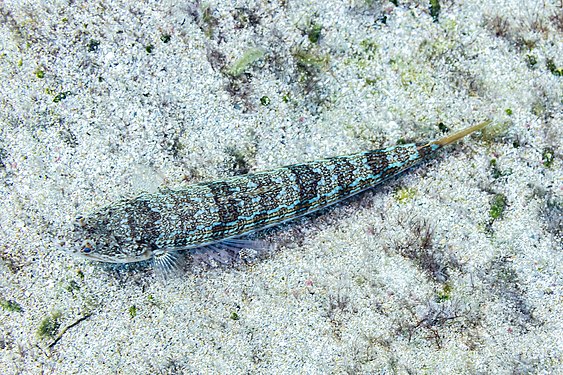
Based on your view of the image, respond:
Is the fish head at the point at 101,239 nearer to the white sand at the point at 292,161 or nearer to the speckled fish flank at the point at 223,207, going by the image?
the speckled fish flank at the point at 223,207

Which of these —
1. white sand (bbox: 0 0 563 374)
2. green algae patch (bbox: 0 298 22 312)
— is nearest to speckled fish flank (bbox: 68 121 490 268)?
white sand (bbox: 0 0 563 374)

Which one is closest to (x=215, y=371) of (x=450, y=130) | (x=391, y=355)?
(x=391, y=355)

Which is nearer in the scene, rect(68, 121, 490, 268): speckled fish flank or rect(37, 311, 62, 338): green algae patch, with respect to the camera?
rect(68, 121, 490, 268): speckled fish flank

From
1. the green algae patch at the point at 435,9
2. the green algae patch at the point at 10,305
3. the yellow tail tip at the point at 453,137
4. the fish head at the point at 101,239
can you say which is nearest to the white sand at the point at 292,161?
the green algae patch at the point at 10,305

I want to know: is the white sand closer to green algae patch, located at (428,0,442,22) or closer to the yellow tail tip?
green algae patch, located at (428,0,442,22)

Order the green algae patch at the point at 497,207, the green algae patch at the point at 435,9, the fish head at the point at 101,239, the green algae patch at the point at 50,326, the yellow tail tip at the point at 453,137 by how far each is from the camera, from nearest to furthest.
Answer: the fish head at the point at 101,239 < the green algae patch at the point at 50,326 < the yellow tail tip at the point at 453,137 < the green algae patch at the point at 497,207 < the green algae patch at the point at 435,9
